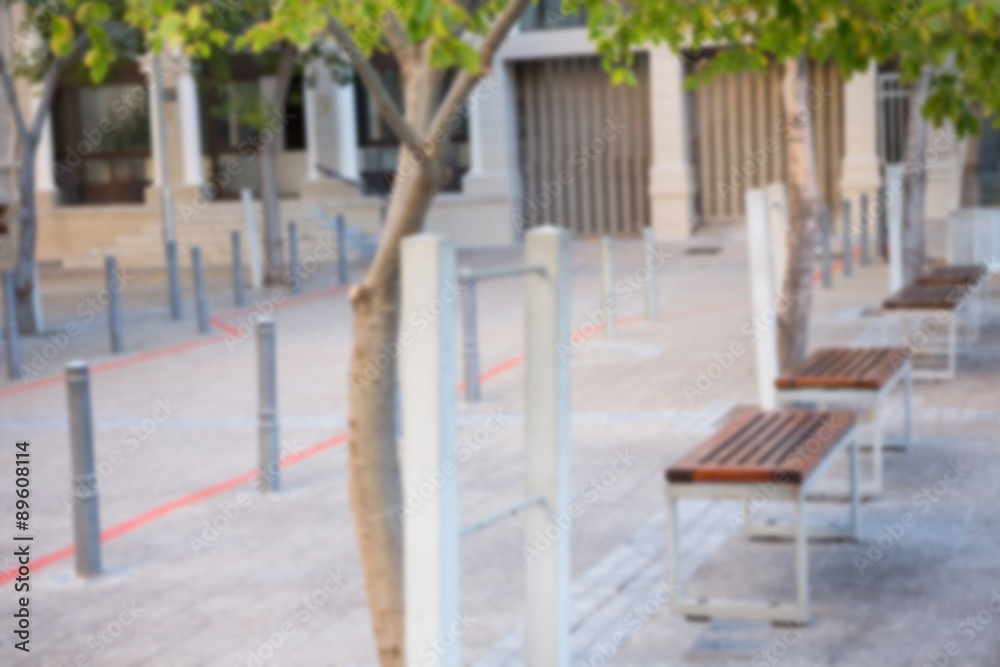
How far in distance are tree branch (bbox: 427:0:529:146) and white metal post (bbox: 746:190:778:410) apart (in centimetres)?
329

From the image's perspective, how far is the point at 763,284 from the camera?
9.25 meters

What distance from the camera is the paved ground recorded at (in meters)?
6.44

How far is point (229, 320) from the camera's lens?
64.6 ft

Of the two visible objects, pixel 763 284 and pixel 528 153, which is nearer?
pixel 763 284

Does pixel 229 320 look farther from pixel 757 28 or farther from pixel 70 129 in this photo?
pixel 70 129

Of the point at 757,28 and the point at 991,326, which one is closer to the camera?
the point at 757,28

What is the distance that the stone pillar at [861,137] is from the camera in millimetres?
29328

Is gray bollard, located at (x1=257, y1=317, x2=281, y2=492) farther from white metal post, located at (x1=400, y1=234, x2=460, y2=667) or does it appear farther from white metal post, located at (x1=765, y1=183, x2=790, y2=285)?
white metal post, located at (x1=400, y1=234, x2=460, y2=667)

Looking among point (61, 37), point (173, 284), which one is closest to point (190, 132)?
point (173, 284)

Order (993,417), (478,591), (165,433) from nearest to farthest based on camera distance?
(478,591) → (993,417) → (165,433)

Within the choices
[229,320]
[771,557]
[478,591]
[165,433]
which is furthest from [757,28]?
[229,320]

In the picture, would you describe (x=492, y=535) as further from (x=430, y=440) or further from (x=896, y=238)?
(x=896, y=238)

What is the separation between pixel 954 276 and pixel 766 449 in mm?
7678

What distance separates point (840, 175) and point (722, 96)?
2732 millimetres
